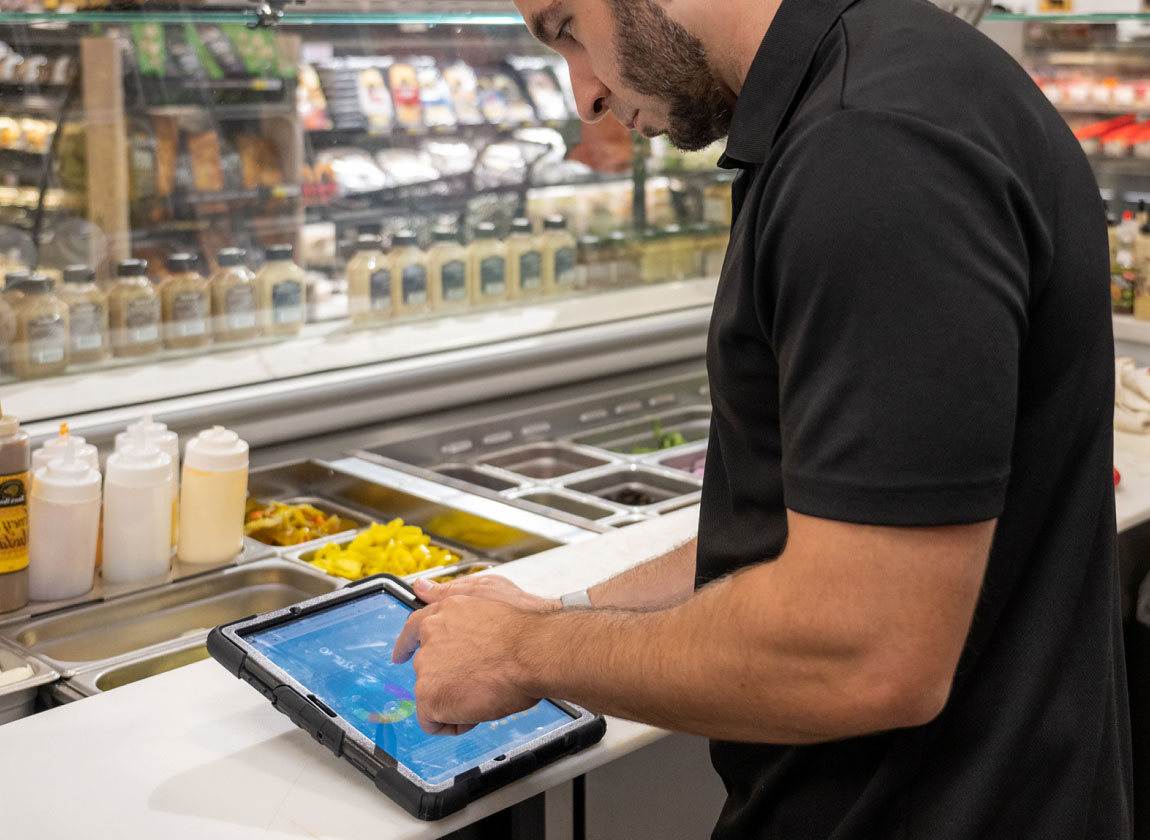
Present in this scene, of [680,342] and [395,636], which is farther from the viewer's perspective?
[680,342]

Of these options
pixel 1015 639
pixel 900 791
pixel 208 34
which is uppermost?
pixel 208 34

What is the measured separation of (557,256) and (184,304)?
1053mm

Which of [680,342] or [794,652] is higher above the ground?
[794,652]

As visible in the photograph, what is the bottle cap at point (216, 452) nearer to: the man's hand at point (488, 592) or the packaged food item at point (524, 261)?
the man's hand at point (488, 592)

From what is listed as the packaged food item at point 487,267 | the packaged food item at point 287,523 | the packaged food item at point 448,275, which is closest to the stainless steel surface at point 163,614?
the packaged food item at point 287,523

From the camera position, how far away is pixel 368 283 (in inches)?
111

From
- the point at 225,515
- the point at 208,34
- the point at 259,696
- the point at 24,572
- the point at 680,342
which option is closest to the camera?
the point at 259,696

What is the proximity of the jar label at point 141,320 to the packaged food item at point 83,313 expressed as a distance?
0.15ft

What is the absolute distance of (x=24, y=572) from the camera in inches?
71.4

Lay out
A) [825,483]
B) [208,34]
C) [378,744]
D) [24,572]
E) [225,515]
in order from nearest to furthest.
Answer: [825,483], [378,744], [24,572], [225,515], [208,34]

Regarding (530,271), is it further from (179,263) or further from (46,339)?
(46,339)

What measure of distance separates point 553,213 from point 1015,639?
2.36 metres

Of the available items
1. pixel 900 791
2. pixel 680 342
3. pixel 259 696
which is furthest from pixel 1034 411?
pixel 680 342

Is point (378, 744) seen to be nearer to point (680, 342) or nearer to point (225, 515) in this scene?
point (225, 515)
